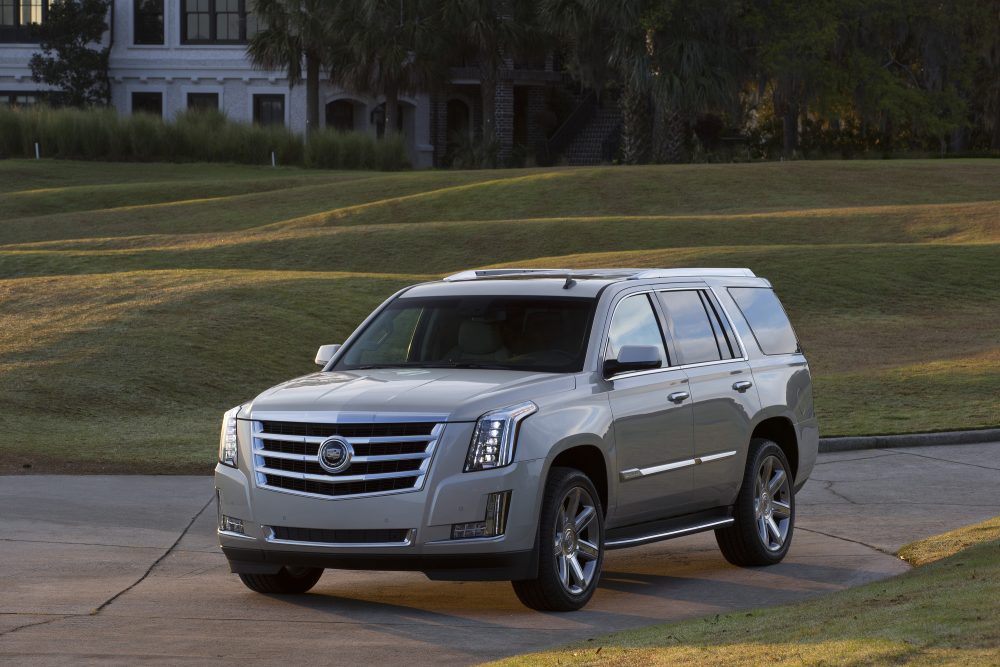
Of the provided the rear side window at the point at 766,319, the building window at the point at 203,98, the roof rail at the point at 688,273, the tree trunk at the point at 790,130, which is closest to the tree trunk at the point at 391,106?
the building window at the point at 203,98

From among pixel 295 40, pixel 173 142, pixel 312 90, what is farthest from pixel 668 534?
pixel 312 90

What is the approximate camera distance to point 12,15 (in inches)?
→ 2687

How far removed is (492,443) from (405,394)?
1.79 feet

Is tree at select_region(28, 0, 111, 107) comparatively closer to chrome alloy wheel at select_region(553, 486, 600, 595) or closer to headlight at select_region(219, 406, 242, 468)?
headlight at select_region(219, 406, 242, 468)

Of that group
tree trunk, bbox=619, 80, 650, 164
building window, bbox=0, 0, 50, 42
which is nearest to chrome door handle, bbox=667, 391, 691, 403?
tree trunk, bbox=619, 80, 650, 164

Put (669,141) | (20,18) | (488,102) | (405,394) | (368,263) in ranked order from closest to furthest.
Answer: (405,394) < (368,263) < (669,141) < (488,102) < (20,18)

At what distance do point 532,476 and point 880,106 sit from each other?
4892 cm

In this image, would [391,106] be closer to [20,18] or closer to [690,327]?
[20,18]

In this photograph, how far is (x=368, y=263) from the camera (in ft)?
102

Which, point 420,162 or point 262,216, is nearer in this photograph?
point 262,216

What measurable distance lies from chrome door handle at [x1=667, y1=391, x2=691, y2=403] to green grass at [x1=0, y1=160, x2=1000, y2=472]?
610 centimetres

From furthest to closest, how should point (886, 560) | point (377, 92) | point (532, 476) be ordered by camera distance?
point (377, 92)
point (886, 560)
point (532, 476)

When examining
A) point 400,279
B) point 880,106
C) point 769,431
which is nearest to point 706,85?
point 880,106

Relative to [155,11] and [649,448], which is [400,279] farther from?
[155,11]
